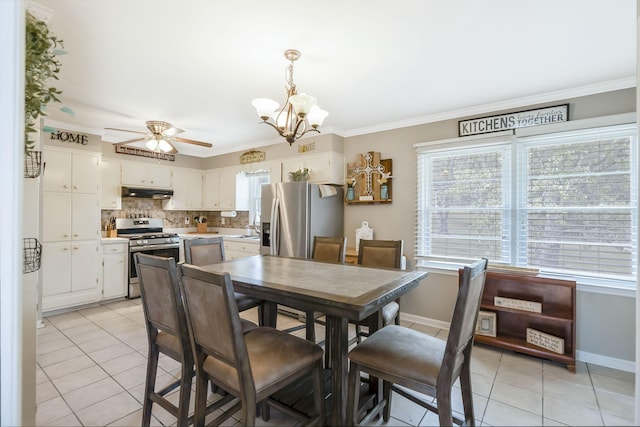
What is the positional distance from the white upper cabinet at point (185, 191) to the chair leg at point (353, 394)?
485 cm

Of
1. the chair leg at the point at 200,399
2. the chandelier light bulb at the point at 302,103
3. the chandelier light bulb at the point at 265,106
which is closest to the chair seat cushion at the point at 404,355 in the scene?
the chair leg at the point at 200,399

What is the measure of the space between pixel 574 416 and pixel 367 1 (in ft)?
9.48

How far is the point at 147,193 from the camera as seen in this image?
4988mm

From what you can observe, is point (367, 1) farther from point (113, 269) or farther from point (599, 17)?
point (113, 269)

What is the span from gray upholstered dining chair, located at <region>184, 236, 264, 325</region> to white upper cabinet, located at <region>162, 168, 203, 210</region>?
9.68ft

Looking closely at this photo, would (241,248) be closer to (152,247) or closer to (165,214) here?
(152,247)

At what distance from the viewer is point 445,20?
188 cm

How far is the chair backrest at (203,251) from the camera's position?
2.85 meters

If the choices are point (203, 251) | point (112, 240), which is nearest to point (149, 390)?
point (203, 251)

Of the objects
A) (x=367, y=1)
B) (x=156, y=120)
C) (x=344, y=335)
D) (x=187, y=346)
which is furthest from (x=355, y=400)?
(x=156, y=120)

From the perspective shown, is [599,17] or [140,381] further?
[140,381]

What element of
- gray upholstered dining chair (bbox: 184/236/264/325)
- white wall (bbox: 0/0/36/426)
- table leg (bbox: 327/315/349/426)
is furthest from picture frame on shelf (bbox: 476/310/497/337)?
white wall (bbox: 0/0/36/426)

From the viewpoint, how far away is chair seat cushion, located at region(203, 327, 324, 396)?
1.49 metres

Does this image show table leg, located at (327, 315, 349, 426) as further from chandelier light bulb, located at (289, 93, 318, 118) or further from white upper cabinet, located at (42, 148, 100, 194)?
white upper cabinet, located at (42, 148, 100, 194)
